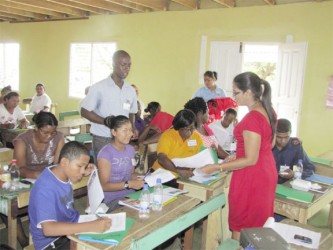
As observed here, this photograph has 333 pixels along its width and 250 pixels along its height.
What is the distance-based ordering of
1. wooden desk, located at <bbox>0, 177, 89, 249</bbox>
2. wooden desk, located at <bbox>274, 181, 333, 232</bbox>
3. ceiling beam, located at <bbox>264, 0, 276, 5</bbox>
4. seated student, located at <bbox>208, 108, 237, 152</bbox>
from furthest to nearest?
1. ceiling beam, located at <bbox>264, 0, 276, 5</bbox>
2. seated student, located at <bbox>208, 108, 237, 152</bbox>
3. wooden desk, located at <bbox>274, 181, 333, 232</bbox>
4. wooden desk, located at <bbox>0, 177, 89, 249</bbox>

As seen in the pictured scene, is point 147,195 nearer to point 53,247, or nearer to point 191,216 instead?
point 191,216

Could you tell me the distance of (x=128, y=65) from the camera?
133 inches

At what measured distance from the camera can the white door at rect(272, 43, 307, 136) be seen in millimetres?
5992

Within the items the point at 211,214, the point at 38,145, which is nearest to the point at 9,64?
the point at 38,145

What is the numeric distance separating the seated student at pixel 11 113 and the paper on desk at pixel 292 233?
4.55 meters

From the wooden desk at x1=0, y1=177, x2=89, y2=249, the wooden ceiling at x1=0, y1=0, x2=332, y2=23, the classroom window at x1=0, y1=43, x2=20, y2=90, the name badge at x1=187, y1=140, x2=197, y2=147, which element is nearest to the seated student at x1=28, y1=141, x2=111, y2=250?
the wooden desk at x1=0, y1=177, x2=89, y2=249

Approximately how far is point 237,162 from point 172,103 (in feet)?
18.6

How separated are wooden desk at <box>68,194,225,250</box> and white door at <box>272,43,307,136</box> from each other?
4.24 meters

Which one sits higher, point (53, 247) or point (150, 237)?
point (150, 237)

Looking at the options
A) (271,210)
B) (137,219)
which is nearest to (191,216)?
(137,219)

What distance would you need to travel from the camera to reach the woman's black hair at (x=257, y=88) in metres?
2.28

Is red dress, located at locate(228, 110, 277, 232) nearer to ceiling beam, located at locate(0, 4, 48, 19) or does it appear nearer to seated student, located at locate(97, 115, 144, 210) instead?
seated student, located at locate(97, 115, 144, 210)

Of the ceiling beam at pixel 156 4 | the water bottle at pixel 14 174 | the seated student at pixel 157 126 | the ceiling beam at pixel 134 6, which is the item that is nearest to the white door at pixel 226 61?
the ceiling beam at pixel 156 4

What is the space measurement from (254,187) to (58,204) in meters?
1.29
